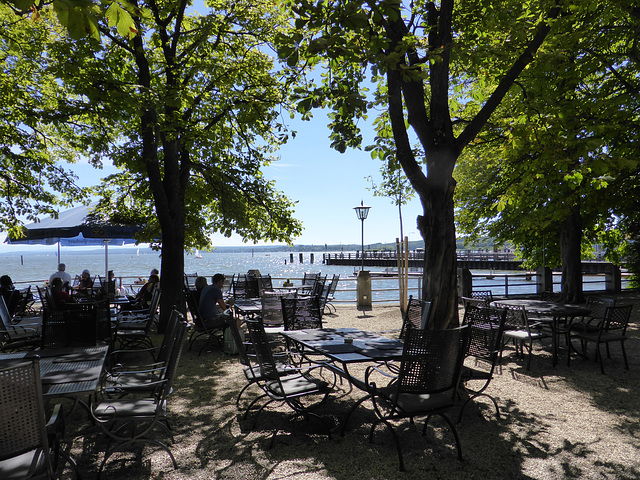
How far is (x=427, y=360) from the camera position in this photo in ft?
13.1

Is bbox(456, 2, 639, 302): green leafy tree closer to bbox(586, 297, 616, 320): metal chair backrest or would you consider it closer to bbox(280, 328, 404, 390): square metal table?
bbox(586, 297, 616, 320): metal chair backrest

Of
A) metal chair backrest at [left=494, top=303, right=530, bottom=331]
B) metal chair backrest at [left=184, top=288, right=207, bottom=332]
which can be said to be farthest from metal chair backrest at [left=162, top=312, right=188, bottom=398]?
metal chair backrest at [left=494, top=303, right=530, bottom=331]

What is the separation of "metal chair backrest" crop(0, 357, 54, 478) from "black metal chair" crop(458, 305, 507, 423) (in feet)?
11.7

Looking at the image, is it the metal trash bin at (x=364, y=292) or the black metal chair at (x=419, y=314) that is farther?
the metal trash bin at (x=364, y=292)

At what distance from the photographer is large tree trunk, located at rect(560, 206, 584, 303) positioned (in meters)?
15.8

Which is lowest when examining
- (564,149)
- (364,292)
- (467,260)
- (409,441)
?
(409,441)

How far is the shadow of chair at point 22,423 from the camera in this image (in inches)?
103

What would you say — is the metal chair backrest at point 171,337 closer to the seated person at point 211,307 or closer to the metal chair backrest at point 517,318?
the seated person at point 211,307

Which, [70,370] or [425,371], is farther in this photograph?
[425,371]

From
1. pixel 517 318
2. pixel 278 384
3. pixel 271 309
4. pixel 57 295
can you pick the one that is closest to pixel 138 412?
pixel 278 384

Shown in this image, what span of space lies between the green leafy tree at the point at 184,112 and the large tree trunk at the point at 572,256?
9.62m

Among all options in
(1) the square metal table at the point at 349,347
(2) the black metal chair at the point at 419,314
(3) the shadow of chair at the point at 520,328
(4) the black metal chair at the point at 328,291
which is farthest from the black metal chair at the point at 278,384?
(4) the black metal chair at the point at 328,291

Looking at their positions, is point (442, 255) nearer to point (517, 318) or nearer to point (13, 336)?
point (517, 318)

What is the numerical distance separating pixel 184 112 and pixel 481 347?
29.6ft
